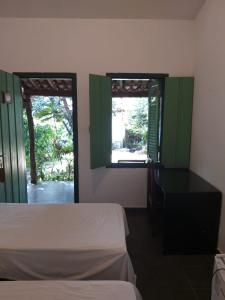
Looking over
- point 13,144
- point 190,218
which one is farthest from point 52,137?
point 190,218

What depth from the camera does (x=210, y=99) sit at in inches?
110

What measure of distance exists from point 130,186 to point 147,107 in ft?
4.27

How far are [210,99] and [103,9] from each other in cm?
182

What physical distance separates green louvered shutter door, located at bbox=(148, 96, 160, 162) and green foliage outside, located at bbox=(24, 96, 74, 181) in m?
2.62

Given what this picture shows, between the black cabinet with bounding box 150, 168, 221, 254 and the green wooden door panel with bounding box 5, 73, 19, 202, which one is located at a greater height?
the green wooden door panel with bounding box 5, 73, 19, 202

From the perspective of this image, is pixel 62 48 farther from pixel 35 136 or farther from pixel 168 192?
pixel 35 136

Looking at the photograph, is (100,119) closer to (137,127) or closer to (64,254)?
(137,127)

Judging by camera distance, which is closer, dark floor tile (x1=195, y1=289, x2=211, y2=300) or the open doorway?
dark floor tile (x1=195, y1=289, x2=211, y2=300)

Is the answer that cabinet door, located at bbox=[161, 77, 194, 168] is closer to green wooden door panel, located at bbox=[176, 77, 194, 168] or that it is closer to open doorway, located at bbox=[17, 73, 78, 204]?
green wooden door panel, located at bbox=[176, 77, 194, 168]

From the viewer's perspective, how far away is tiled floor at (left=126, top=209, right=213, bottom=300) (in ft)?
6.64

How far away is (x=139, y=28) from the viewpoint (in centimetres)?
331

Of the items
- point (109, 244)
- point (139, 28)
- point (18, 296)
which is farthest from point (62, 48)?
point (18, 296)

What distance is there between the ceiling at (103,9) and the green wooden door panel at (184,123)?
2.94 feet

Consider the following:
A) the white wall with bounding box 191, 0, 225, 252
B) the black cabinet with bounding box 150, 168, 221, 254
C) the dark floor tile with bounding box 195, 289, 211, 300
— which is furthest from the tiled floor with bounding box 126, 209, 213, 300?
the white wall with bounding box 191, 0, 225, 252
